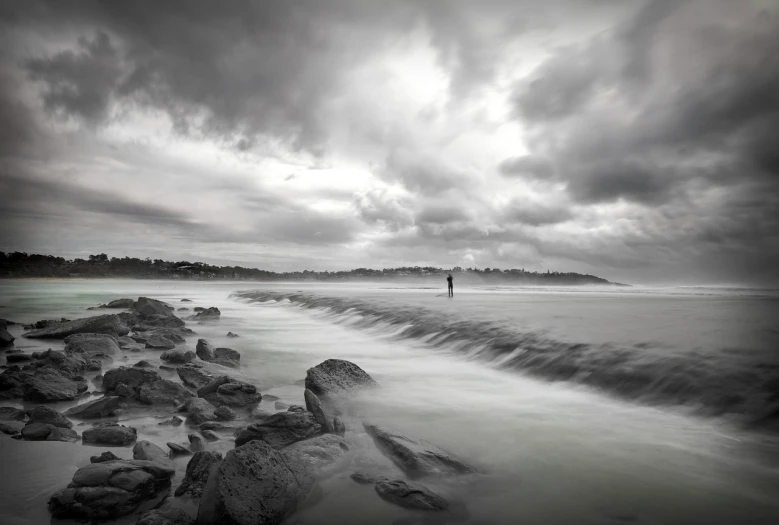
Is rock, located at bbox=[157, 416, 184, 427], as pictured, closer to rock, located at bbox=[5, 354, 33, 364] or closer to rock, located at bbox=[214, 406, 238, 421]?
rock, located at bbox=[214, 406, 238, 421]

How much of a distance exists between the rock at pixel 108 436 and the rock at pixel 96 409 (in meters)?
0.82

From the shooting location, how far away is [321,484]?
375cm

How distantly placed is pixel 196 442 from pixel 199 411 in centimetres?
92

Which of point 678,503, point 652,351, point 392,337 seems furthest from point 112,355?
point 652,351

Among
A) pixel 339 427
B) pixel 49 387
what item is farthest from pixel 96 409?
pixel 339 427

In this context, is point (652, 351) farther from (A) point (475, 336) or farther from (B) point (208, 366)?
(B) point (208, 366)

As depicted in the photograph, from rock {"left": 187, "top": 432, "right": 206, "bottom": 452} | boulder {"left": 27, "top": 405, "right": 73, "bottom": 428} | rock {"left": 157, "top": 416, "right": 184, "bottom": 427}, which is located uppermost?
boulder {"left": 27, "top": 405, "right": 73, "bottom": 428}

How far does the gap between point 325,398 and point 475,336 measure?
640cm

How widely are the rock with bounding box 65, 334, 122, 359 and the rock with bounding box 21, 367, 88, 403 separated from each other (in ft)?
9.06

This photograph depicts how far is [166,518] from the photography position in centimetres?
285

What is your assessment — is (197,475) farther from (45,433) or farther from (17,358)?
(17,358)

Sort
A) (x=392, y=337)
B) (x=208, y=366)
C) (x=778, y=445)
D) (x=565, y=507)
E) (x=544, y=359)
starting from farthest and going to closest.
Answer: (x=392, y=337) → (x=544, y=359) → (x=208, y=366) → (x=778, y=445) → (x=565, y=507)

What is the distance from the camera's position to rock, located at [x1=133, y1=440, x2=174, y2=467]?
3732 mm

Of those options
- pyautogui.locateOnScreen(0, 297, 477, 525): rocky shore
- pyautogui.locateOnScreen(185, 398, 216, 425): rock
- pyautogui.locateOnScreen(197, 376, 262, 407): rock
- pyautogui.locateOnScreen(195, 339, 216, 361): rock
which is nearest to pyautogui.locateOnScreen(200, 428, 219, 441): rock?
pyautogui.locateOnScreen(0, 297, 477, 525): rocky shore
